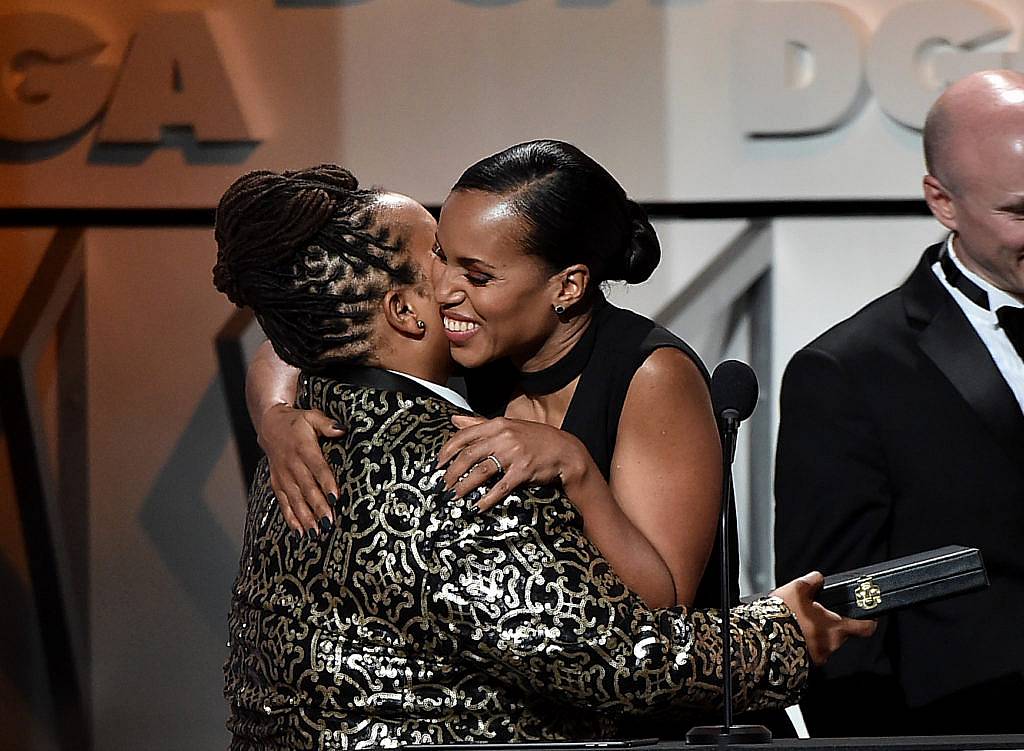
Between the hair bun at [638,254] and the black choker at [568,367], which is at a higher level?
the hair bun at [638,254]

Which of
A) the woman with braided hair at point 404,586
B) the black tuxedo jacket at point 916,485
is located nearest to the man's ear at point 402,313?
the woman with braided hair at point 404,586

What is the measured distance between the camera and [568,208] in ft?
6.12

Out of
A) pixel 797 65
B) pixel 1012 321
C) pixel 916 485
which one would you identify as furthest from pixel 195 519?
pixel 1012 321

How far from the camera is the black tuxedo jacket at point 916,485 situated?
2.34m

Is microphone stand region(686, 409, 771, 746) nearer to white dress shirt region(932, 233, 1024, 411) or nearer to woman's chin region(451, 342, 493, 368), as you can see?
woman's chin region(451, 342, 493, 368)

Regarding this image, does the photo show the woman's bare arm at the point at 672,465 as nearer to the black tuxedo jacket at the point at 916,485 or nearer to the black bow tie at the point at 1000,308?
the black tuxedo jacket at the point at 916,485

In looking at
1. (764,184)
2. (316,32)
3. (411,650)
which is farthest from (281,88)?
(411,650)

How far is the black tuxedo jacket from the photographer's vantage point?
2.34 meters

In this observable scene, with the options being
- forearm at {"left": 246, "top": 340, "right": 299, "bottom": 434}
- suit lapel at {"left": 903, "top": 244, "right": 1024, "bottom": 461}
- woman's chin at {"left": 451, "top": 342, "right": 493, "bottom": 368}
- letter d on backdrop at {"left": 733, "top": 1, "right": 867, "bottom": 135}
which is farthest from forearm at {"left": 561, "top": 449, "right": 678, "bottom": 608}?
letter d on backdrop at {"left": 733, "top": 1, "right": 867, "bottom": 135}

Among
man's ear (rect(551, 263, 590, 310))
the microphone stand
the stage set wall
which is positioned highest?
man's ear (rect(551, 263, 590, 310))

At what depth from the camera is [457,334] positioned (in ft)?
5.92

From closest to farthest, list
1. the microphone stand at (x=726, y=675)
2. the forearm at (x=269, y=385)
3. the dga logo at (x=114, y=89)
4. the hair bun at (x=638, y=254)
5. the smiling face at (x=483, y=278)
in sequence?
the microphone stand at (x=726, y=675), the smiling face at (x=483, y=278), the hair bun at (x=638, y=254), the forearm at (x=269, y=385), the dga logo at (x=114, y=89)

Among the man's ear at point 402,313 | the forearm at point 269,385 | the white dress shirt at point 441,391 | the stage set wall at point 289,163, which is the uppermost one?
the man's ear at point 402,313

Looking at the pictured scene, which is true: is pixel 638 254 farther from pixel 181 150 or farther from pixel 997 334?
pixel 181 150
